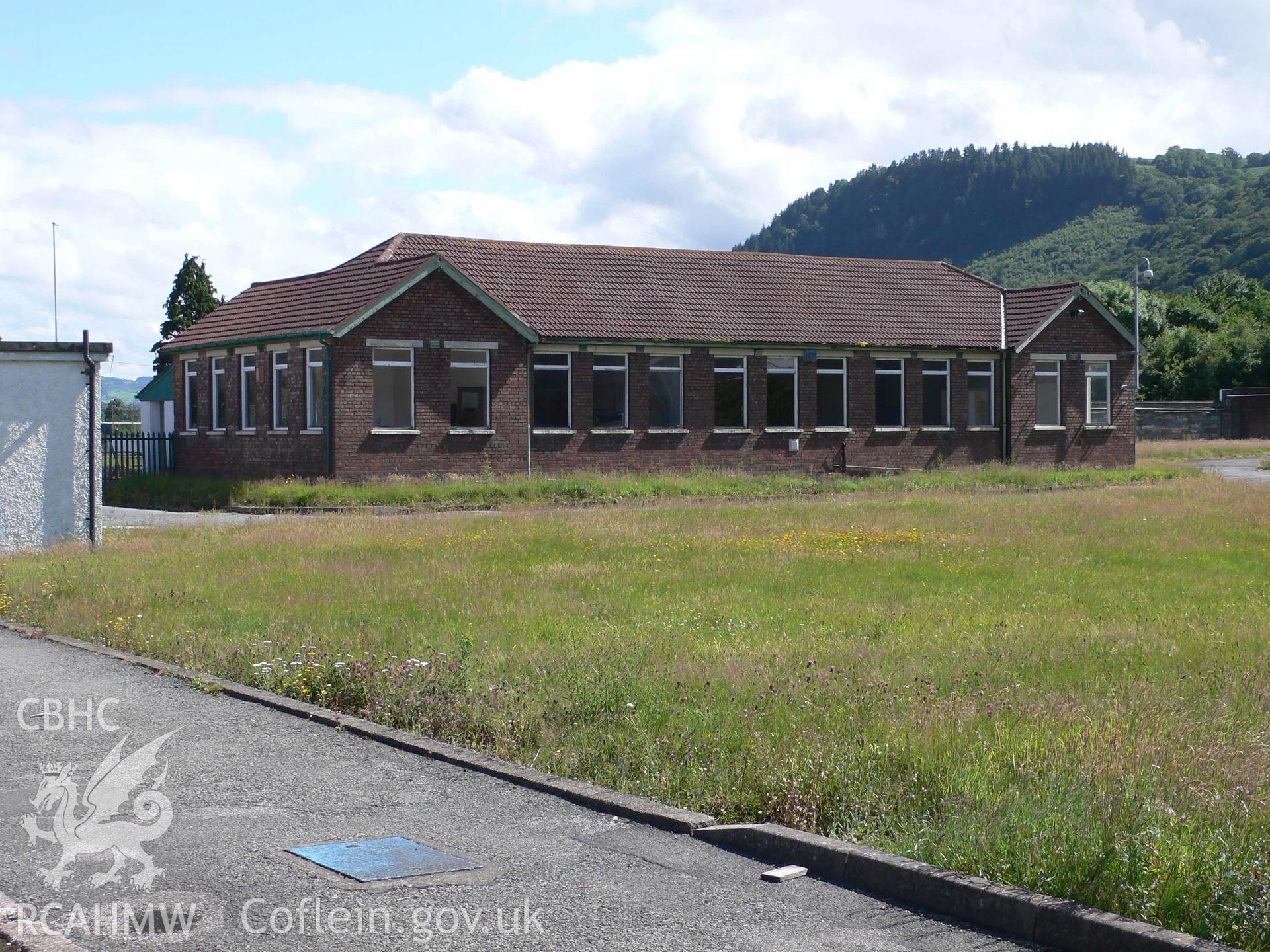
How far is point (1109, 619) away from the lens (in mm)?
12492

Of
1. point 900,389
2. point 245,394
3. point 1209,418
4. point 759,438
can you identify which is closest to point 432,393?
point 245,394

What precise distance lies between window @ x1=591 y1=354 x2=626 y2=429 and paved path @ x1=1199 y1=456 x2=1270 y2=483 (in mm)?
15245

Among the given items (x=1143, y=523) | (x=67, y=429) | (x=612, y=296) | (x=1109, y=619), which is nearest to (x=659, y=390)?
(x=612, y=296)

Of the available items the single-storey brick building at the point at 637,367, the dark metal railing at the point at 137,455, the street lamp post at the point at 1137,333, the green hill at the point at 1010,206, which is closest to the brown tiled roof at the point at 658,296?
the single-storey brick building at the point at 637,367

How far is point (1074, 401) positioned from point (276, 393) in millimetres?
22786

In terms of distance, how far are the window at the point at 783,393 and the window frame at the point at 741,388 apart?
651 millimetres

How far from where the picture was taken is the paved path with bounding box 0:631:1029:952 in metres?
5.45

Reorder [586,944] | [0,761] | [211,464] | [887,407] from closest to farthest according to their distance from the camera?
[586,944]
[0,761]
[211,464]
[887,407]

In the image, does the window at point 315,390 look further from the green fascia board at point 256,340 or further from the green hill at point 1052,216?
the green hill at point 1052,216

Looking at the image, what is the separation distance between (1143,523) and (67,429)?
619 inches

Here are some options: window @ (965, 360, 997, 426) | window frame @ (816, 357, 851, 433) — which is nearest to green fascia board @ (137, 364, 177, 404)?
window frame @ (816, 357, 851, 433)

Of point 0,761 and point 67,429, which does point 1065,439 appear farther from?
point 0,761

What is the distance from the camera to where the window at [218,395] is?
3700 centimetres

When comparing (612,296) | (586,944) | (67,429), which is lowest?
(586,944)
